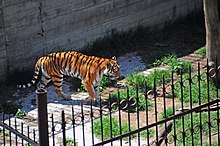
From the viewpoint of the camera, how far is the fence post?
6.80 m

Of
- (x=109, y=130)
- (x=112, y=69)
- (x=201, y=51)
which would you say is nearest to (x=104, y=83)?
(x=112, y=69)

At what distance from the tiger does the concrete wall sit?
82 centimetres

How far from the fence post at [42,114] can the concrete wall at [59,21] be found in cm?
754

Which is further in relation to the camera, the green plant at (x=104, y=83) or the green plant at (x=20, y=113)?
the green plant at (x=104, y=83)

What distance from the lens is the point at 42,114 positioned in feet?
22.5

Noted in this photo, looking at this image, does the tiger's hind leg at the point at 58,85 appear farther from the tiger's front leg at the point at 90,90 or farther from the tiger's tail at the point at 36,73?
the tiger's front leg at the point at 90,90

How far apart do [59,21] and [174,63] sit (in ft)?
7.66

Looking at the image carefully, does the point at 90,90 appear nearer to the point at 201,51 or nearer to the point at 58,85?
the point at 58,85

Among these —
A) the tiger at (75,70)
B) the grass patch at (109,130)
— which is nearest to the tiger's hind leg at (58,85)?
the tiger at (75,70)

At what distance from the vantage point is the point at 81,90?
14.0 m

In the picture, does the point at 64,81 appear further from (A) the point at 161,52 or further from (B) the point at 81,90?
(A) the point at 161,52

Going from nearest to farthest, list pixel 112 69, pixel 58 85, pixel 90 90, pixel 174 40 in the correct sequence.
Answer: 1. pixel 90 90
2. pixel 112 69
3. pixel 58 85
4. pixel 174 40

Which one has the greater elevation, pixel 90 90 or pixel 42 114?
pixel 42 114

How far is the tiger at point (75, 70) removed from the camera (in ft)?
44.0
